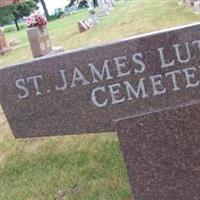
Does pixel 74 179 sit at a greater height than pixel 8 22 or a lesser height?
greater

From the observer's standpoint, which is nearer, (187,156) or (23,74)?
(187,156)

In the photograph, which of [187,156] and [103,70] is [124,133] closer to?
[187,156]

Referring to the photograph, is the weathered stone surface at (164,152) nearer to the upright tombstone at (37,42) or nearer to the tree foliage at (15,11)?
the upright tombstone at (37,42)

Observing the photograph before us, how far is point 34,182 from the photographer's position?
539cm

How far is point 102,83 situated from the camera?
471 centimetres

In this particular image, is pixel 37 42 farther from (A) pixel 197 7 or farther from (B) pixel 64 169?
(B) pixel 64 169

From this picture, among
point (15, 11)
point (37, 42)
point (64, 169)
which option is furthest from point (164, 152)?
point (15, 11)

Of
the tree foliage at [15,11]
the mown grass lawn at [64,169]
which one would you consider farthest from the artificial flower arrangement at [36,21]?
the tree foliage at [15,11]

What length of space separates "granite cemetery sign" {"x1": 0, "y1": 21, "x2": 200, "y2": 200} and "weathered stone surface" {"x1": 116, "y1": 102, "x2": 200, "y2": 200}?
3.48 feet

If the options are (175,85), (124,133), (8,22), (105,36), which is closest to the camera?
(124,133)

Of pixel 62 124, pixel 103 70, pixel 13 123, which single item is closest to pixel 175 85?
pixel 103 70

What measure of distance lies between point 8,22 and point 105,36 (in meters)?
48.5

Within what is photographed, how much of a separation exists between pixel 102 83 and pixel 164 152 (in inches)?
49.4

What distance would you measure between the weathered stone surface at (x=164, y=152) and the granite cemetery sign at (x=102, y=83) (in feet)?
3.48
